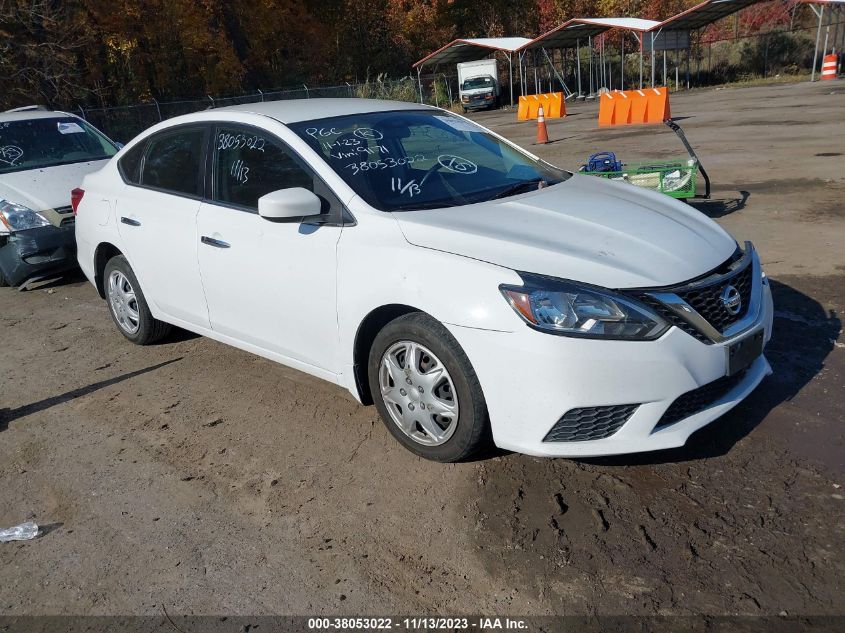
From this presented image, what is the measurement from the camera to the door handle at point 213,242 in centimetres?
436

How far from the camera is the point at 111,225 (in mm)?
5375

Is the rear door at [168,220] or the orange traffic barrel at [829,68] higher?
the rear door at [168,220]

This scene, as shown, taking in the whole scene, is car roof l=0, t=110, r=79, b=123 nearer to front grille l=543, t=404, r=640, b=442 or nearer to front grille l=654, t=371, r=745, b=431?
front grille l=543, t=404, r=640, b=442

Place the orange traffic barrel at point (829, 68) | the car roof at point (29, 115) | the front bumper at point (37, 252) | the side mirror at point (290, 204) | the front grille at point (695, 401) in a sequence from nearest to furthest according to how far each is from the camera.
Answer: the front grille at point (695, 401) < the side mirror at point (290, 204) < the front bumper at point (37, 252) < the car roof at point (29, 115) < the orange traffic barrel at point (829, 68)

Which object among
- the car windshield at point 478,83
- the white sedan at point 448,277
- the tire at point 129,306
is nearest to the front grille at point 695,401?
the white sedan at point 448,277

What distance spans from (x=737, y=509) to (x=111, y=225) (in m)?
4.47

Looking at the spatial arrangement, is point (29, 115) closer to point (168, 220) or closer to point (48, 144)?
point (48, 144)

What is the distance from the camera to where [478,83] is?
37750 mm

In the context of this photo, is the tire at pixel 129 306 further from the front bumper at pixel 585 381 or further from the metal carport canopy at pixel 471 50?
the metal carport canopy at pixel 471 50

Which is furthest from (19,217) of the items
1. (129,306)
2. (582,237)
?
(582,237)

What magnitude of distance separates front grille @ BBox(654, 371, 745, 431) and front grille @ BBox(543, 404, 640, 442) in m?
0.17

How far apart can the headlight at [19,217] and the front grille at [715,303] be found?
21.5 feet

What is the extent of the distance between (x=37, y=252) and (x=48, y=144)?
1876 mm

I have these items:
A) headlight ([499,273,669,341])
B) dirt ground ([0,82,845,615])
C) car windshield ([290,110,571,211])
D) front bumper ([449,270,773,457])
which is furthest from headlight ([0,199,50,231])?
headlight ([499,273,669,341])
